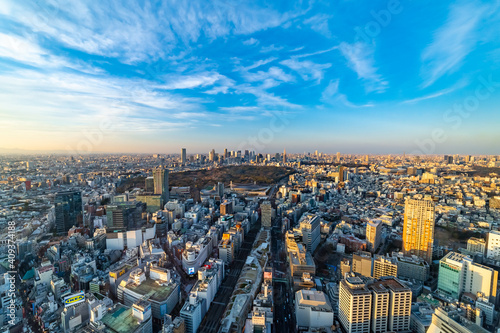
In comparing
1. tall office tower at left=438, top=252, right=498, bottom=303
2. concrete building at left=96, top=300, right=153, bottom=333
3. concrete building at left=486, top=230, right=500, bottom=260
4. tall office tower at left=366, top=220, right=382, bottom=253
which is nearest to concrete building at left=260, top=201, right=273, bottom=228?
tall office tower at left=366, top=220, right=382, bottom=253

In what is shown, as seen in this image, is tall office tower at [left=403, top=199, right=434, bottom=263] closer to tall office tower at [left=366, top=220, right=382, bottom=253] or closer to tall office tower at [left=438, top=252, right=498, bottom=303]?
tall office tower at [left=366, top=220, right=382, bottom=253]

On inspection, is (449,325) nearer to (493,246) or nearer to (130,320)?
(130,320)

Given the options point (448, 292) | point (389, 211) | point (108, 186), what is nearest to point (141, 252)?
point (448, 292)

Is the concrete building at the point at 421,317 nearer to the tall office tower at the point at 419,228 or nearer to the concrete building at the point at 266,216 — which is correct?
the tall office tower at the point at 419,228

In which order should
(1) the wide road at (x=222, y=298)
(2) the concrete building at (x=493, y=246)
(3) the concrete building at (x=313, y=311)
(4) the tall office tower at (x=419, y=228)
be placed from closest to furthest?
(3) the concrete building at (x=313, y=311)
(1) the wide road at (x=222, y=298)
(2) the concrete building at (x=493, y=246)
(4) the tall office tower at (x=419, y=228)

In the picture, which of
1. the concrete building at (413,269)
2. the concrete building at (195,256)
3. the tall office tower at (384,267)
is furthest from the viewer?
the concrete building at (195,256)

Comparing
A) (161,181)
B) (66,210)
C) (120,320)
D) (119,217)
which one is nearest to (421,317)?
(120,320)

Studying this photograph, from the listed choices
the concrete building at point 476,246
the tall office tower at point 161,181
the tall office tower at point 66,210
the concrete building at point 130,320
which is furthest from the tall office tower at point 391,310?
the tall office tower at point 161,181
